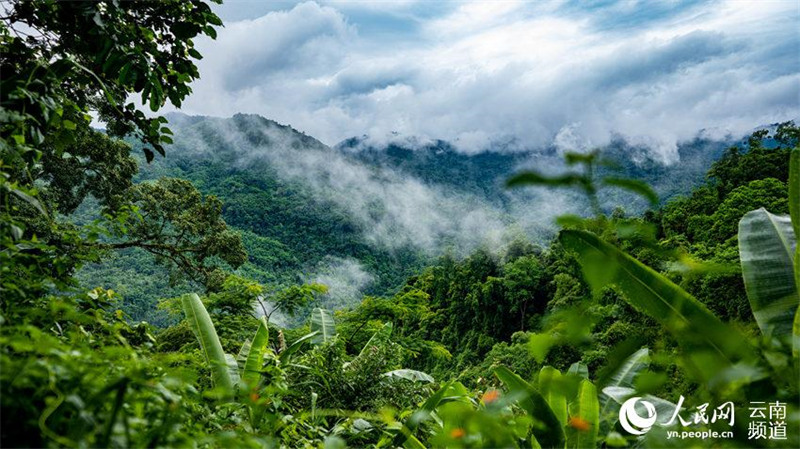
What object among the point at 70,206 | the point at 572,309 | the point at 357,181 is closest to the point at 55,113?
the point at 572,309

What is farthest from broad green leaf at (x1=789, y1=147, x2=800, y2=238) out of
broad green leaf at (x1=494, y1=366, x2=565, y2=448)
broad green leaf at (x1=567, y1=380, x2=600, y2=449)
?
broad green leaf at (x1=494, y1=366, x2=565, y2=448)

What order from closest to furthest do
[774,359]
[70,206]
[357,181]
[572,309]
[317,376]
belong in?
[572,309] → [774,359] → [317,376] → [70,206] → [357,181]

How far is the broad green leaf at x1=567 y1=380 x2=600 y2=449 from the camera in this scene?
179 centimetres

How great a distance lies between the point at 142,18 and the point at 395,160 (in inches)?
4253

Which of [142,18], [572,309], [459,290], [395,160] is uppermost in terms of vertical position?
[395,160]

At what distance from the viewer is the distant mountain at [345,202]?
40781 millimetres

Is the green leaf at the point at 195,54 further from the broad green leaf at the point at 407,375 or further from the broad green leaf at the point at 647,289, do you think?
the broad green leaf at the point at 407,375

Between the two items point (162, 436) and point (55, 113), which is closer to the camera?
point (162, 436)

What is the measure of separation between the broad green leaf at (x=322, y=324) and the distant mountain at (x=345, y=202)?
817 inches

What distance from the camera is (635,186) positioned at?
2.61 ft

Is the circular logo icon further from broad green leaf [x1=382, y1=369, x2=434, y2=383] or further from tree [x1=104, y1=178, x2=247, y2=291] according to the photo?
tree [x1=104, y1=178, x2=247, y2=291]

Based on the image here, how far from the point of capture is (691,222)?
14.6 metres

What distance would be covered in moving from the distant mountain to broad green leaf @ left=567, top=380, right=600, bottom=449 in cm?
2325

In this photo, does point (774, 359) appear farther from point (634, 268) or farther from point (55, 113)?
point (55, 113)
